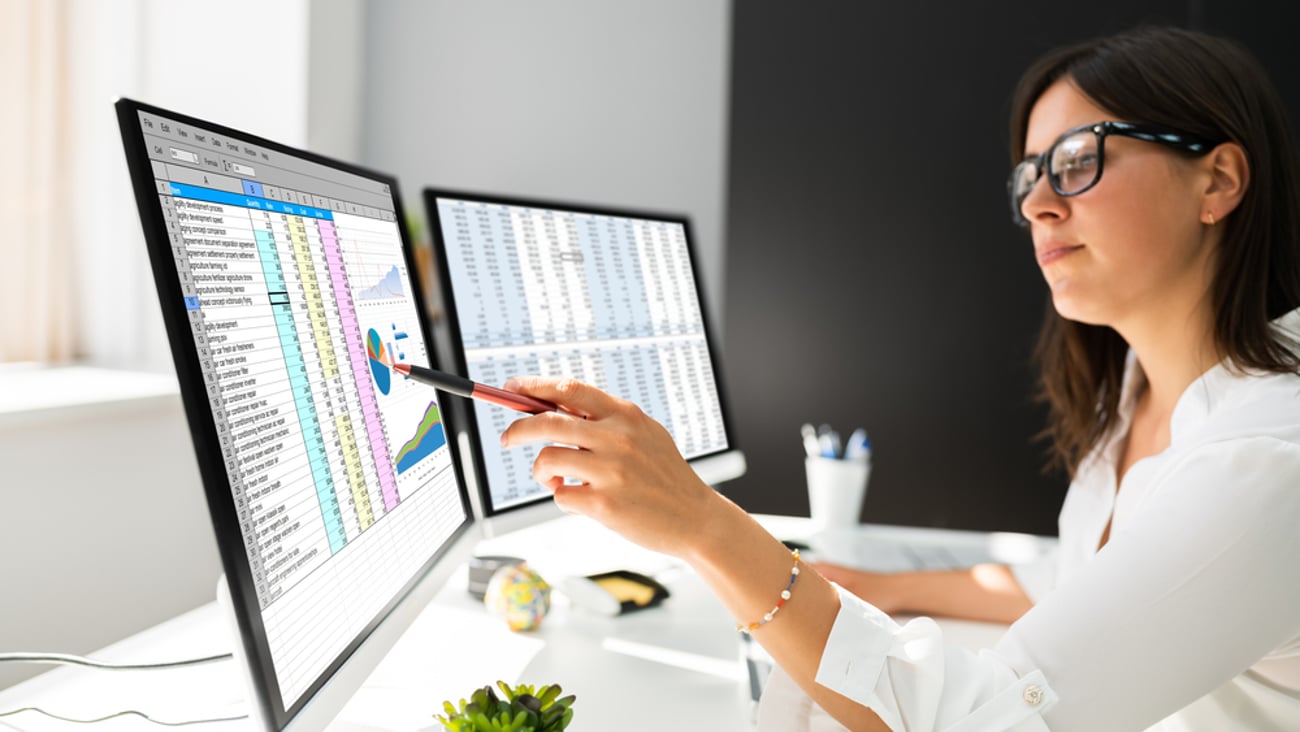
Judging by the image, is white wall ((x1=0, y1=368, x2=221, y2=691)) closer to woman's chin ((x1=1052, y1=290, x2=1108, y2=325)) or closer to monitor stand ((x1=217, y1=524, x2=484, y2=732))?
monitor stand ((x1=217, y1=524, x2=484, y2=732))

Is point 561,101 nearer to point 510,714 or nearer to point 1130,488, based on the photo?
point 1130,488

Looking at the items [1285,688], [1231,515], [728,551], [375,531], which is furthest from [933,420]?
[375,531]

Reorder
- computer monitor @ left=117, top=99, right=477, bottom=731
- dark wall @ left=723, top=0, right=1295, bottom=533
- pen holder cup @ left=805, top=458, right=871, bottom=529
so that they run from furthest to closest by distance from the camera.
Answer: dark wall @ left=723, top=0, right=1295, bottom=533 < pen holder cup @ left=805, top=458, right=871, bottom=529 < computer monitor @ left=117, top=99, right=477, bottom=731

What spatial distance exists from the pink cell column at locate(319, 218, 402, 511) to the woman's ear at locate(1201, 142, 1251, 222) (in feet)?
2.90

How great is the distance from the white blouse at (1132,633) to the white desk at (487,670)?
145mm

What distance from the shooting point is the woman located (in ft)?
2.08

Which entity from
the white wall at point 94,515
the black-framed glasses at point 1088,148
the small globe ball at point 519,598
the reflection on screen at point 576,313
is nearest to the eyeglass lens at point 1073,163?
the black-framed glasses at point 1088,148

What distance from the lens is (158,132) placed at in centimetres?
47

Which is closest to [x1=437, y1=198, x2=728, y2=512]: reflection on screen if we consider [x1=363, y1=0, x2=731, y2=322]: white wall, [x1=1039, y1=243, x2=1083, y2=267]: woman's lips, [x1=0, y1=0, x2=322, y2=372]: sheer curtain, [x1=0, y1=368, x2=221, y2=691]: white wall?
[x1=1039, y1=243, x2=1083, y2=267]: woman's lips

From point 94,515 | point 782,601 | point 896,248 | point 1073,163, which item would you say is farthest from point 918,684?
point 896,248

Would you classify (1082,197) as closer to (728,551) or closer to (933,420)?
(728,551)

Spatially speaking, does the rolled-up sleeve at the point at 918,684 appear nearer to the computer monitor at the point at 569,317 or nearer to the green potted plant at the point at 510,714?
the green potted plant at the point at 510,714

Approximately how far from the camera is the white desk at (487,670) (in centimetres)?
74

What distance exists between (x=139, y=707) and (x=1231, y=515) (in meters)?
0.93
